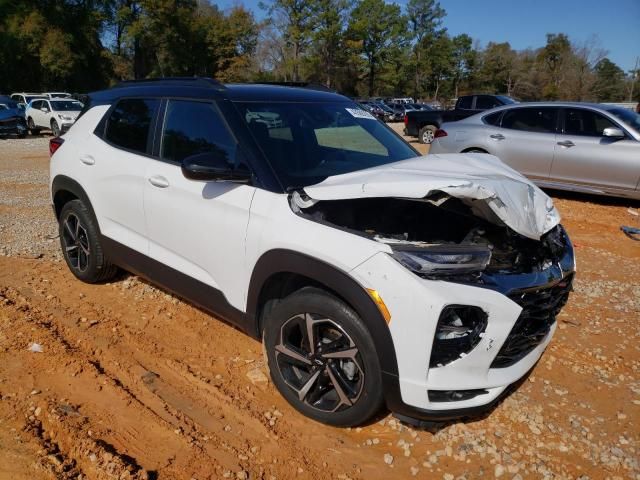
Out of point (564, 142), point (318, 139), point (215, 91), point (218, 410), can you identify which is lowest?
point (218, 410)

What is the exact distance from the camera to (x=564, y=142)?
7910 mm

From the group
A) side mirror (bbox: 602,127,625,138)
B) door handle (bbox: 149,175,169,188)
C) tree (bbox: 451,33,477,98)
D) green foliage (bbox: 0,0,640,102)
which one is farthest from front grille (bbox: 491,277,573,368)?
tree (bbox: 451,33,477,98)

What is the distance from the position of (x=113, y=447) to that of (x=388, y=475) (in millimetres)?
1394

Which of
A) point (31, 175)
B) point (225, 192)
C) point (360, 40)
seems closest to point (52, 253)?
point (225, 192)

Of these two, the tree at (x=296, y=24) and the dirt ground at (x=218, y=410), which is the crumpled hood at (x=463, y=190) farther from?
the tree at (x=296, y=24)

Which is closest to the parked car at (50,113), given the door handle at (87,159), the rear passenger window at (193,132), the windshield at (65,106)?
the windshield at (65,106)

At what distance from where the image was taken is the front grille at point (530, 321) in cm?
235

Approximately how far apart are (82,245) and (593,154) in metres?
7.21

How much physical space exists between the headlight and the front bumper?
0.05 m

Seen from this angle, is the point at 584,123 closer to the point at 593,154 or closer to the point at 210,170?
the point at 593,154

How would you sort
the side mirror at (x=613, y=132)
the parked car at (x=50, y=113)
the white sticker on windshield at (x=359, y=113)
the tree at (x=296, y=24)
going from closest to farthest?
the white sticker on windshield at (x=359, y=113) → the side mirror at (x=613, y=132) → the parked car at (x=50, y=113) → the tree at (x=296, y=24)

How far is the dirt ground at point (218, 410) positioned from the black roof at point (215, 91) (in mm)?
1705

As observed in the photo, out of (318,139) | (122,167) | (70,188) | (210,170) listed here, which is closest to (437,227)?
(318,139)

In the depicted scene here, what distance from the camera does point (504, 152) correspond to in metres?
8.51
